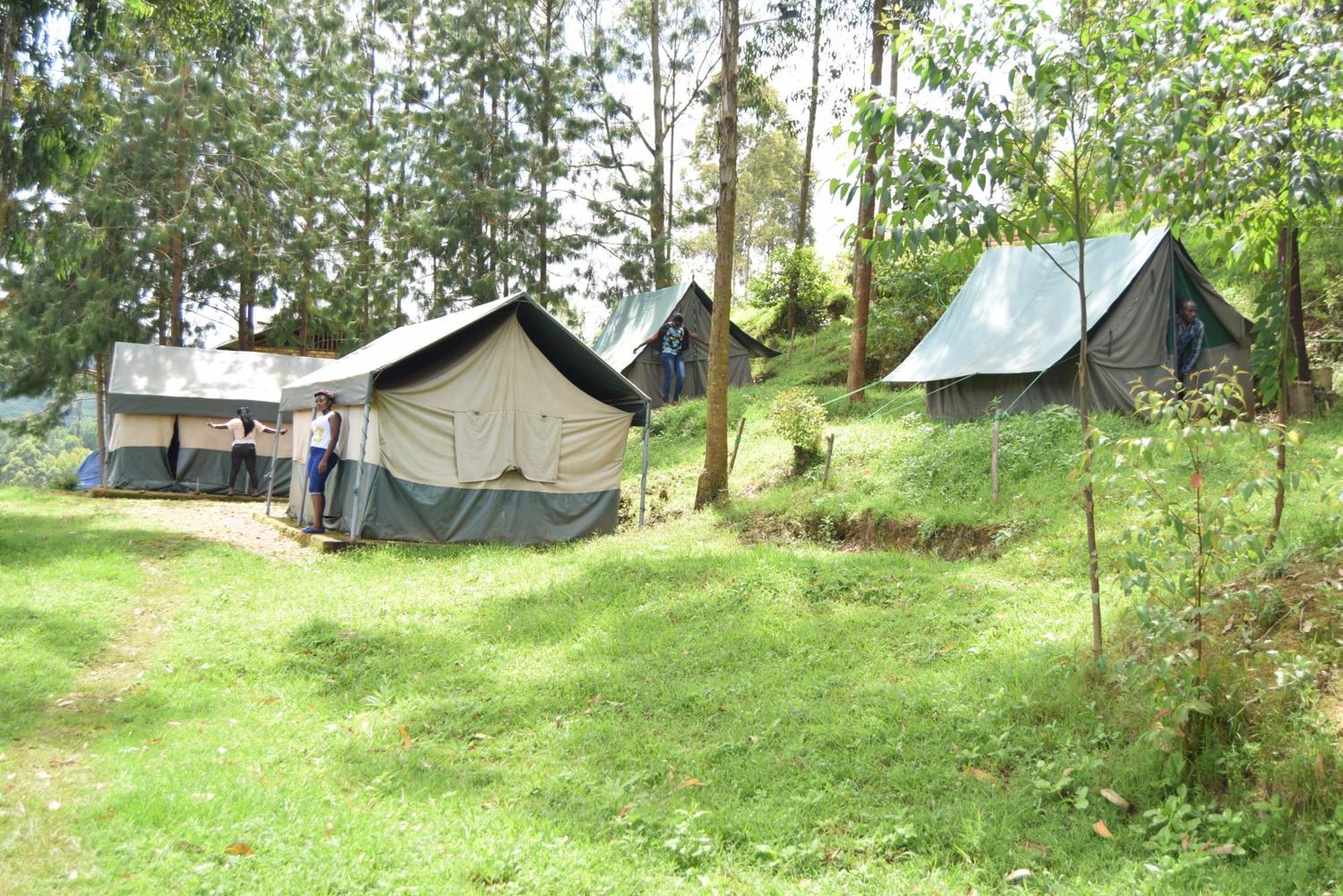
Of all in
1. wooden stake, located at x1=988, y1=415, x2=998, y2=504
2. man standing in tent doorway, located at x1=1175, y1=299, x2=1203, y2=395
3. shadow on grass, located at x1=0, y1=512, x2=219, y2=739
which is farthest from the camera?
man standing in tent doorway, located at x1=1175, y1=299, x2=1203, y2=395

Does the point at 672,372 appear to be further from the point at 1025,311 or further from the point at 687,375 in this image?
the point at 1025,311

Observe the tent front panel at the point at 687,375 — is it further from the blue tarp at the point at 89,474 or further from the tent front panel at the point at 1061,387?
the blue tarp at the point at 89,474

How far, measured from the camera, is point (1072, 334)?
12.9 metres

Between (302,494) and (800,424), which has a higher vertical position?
(800,424)

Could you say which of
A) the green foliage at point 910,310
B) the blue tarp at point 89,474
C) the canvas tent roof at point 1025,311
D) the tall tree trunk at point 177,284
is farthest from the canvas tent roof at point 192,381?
the canvas tent roof at point 1025,311

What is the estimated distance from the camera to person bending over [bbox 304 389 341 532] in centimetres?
1163

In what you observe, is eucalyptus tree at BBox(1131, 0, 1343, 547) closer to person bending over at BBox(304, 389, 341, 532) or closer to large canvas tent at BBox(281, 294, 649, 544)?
large canvas tent at BBox(281, 294, 649, 544)

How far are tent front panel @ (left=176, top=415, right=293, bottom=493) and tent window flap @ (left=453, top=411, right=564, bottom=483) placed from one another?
27.2 ft

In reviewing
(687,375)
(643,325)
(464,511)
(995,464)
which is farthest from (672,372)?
(995,464)

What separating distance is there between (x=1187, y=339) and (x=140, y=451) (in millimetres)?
18666

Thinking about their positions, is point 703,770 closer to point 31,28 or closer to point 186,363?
point 31,28

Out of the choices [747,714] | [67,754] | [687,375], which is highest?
[687,375]

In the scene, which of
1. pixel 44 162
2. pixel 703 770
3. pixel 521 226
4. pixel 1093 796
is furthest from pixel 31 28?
pixel 521 226

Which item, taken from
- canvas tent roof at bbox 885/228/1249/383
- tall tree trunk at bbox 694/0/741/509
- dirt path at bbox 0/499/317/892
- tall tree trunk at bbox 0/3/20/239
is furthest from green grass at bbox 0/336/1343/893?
tall tree trunk at bbox 0/3/20/239
